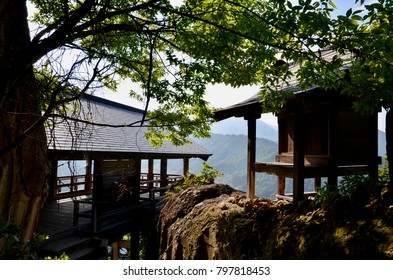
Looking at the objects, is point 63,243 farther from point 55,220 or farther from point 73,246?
point 55,220

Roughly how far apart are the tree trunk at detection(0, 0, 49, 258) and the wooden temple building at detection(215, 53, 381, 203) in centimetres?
405

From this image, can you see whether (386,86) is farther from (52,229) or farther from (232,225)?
(52,229)

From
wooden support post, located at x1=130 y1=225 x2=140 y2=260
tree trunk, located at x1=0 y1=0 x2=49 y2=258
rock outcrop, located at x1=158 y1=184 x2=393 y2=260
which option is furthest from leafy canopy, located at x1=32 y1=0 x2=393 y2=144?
wooden support post, located at x1=130 y1=225 x2=140 y2=260

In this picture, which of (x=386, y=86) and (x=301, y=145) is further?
(x=301, y=145)

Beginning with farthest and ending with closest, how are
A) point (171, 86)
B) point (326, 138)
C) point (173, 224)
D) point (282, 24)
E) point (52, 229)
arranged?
point (52, 229)
point (173, 224)
point (326, 138)
point (171, 86)
point (282, 24)

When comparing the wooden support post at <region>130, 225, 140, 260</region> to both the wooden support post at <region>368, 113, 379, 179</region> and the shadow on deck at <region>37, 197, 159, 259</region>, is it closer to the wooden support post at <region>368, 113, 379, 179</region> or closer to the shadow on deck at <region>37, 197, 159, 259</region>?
the shadow on deck at <region>37, 197, 159, 259</region>

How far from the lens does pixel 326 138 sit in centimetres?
518

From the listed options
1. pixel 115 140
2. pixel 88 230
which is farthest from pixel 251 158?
pixel 115 140

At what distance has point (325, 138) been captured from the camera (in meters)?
5.20

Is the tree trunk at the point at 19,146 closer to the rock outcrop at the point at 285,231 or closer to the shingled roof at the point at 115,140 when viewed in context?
the shingled roof at the point at 115,140

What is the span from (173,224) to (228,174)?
124262 millimetres

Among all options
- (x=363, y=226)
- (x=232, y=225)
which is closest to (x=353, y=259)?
(x=363, y=226)

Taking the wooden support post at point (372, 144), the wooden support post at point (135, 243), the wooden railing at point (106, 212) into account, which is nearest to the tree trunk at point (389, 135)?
the wooden support post at point (372, 144)

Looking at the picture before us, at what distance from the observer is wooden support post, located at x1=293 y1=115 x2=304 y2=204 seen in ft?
15.7
